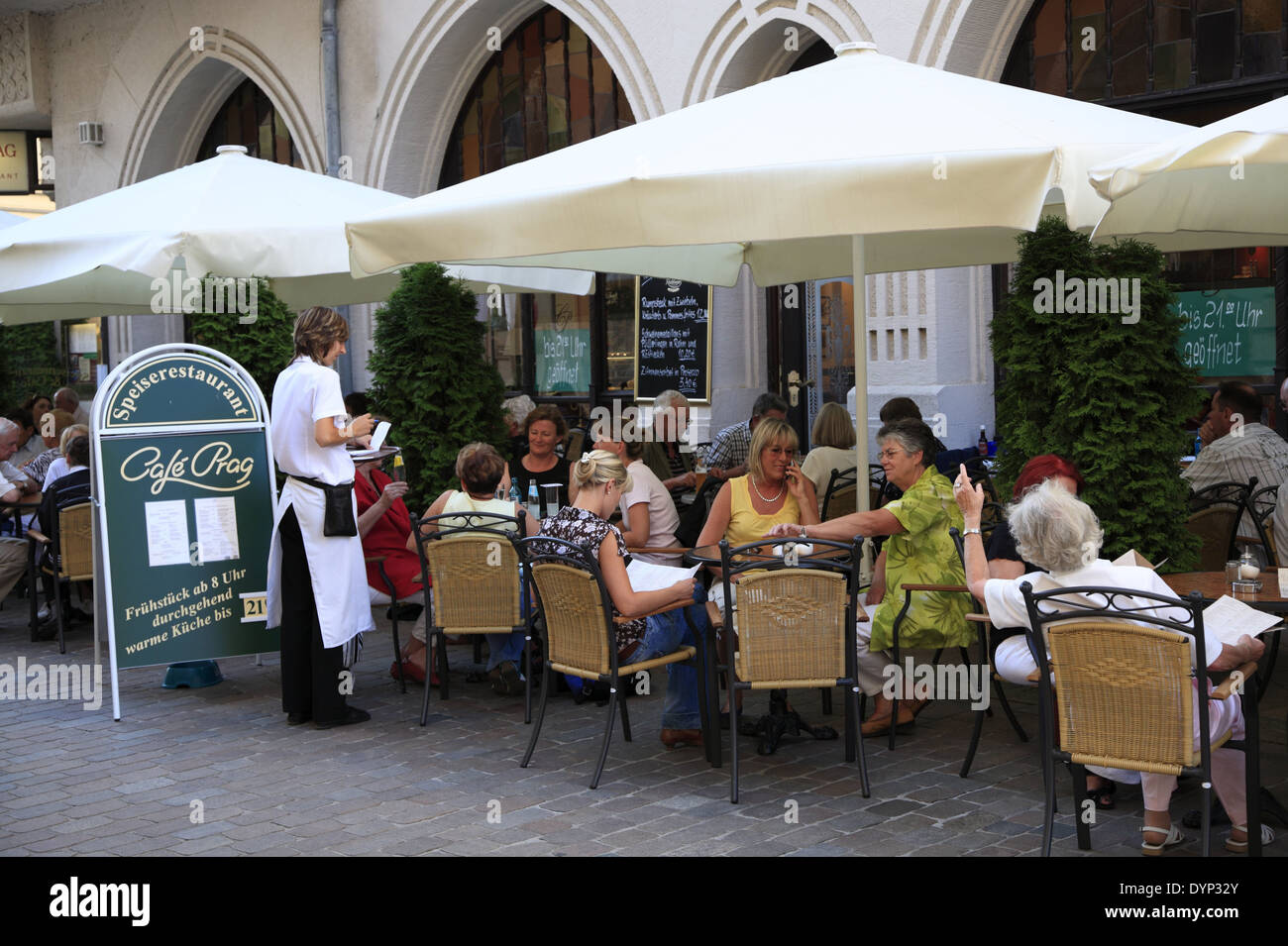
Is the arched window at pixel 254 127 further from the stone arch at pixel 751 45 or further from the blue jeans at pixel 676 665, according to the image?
the blue jeans at pixel 676 665

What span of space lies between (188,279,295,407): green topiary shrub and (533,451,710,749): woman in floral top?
11.3 feet

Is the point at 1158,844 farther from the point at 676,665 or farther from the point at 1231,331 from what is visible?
the point at 1231,331

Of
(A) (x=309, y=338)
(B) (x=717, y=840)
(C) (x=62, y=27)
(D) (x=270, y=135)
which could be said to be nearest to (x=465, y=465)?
(A) (x=309, y=338)

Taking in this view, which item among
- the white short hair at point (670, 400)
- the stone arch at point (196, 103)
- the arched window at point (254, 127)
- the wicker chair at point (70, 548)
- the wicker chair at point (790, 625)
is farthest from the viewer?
the arched window at point (254, 127)

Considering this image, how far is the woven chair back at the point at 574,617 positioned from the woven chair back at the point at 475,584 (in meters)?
0.73

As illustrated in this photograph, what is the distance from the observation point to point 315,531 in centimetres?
618

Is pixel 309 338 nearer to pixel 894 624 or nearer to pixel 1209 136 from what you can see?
pixel 894 624

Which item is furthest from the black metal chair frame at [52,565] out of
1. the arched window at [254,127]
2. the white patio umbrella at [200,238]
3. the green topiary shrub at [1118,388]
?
the arched window at [254,127]

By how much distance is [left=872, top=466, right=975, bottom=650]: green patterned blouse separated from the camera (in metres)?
5.51

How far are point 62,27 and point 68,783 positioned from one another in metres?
15.1

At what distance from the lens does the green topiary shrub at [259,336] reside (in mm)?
8391

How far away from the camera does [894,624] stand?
5.43m

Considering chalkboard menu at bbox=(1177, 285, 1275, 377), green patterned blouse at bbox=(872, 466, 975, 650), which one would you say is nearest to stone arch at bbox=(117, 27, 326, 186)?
chalkboard menu at bbox=(1177, 285, 1275, 377)

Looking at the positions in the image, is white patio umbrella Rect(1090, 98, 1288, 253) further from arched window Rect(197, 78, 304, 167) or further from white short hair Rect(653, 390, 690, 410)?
arched window Rect(197, 78, 304, 167)
